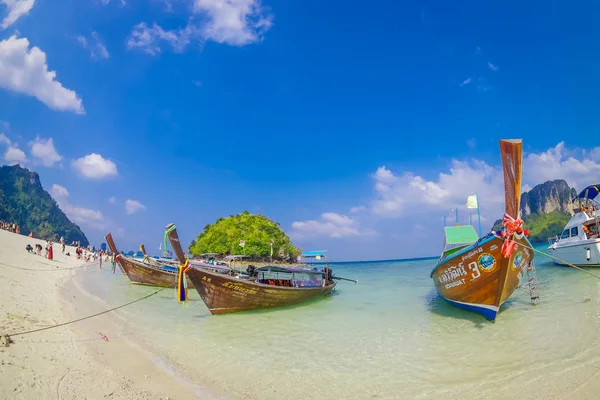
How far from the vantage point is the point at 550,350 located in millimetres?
8133

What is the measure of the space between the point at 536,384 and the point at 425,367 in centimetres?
222

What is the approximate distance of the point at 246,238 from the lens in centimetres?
6269

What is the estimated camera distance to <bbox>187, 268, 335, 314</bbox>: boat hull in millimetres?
13453

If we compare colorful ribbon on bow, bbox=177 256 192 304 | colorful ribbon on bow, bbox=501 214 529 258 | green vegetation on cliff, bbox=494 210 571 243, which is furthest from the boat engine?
green vegetation on cliff, bbox=494 210 571 243

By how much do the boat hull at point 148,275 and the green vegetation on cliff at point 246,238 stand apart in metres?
32.9

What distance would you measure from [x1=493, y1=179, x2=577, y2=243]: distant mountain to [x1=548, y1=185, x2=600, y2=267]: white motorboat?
63.3 metres

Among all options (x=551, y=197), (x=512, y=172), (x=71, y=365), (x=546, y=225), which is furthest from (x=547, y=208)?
(x=71, y=365)

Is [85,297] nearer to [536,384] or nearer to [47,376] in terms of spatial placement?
[47,376]

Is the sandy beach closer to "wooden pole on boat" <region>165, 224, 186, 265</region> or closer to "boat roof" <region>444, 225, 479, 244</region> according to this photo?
"wooden pole on boat" <region>165, 224, 186, 265</region>

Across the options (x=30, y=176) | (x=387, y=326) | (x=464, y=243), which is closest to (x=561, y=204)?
(x=464, y=243)

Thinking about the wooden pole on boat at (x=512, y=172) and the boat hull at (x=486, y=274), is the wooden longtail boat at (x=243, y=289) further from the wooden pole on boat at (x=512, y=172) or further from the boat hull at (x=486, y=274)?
the wooden pole on boat at (x=512, y=172)

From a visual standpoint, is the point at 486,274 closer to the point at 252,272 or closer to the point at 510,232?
the point at 510,232

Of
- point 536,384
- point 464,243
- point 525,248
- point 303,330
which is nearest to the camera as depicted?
point 536,384

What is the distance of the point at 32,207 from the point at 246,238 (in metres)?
112
